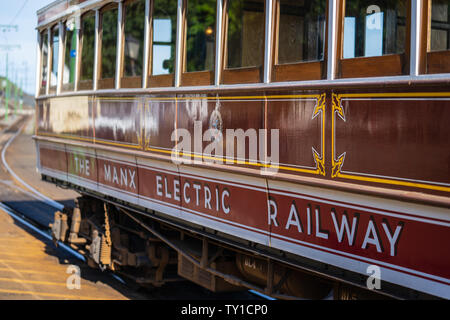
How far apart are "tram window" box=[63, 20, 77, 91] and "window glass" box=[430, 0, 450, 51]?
18.7 feet

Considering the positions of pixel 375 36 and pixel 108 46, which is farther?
pixel 108 46

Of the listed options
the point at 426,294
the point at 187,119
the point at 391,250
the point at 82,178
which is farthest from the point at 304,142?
the point at 82,178

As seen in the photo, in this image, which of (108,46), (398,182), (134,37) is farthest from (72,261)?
(398,182)

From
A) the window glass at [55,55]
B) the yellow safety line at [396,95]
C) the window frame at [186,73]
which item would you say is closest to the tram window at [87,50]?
the window glass at [55,55]

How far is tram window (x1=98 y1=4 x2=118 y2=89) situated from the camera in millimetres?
7113

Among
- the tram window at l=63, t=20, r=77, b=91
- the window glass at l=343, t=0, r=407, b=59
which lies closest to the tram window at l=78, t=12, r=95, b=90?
the tram window at l=63, t=20, r=77, b=91

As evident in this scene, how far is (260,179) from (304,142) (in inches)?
23.1

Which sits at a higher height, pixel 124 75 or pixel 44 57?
pixel 44 57

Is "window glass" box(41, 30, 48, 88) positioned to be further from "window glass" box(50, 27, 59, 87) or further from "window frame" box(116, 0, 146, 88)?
"window frame" box(116, 0, 146, 88)

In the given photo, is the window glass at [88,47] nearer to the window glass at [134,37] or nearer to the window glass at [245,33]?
the window glass at [134,37]

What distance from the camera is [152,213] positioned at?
651 cm

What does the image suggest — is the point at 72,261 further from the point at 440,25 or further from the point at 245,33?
the point at 440,25

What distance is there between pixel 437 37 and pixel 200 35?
255 centimetres

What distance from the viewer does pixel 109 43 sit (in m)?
7.27
